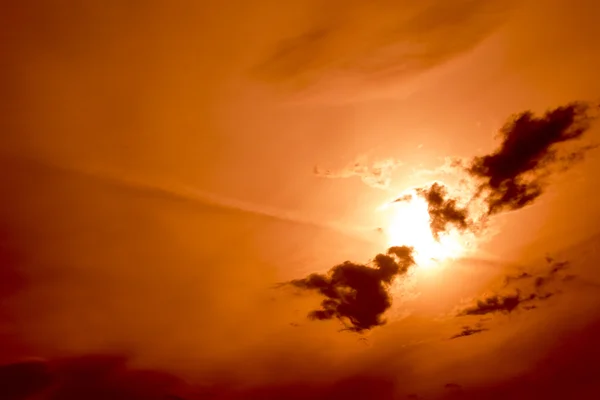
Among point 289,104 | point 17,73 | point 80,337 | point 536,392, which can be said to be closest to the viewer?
point 17,73

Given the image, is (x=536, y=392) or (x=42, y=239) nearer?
(x=42, y=239)

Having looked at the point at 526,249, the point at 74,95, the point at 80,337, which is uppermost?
the point at 74,95

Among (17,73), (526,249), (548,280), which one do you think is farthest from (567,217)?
(17,73)

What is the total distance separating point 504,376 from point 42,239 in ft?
20.0

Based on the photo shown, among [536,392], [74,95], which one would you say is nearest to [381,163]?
[74,95]

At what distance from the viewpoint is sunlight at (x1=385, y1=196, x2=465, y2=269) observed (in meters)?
4.48

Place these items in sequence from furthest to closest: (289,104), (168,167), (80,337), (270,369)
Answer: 1. (270,369)
2. (80,337)
3. (168,167)
4. (289,104)

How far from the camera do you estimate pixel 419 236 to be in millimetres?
4691

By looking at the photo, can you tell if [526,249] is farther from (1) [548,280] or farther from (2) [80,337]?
(2) [80,337]

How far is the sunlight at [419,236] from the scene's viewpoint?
4.48m

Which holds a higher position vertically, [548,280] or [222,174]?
[222,174]

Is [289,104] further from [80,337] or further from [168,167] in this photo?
[80,337]

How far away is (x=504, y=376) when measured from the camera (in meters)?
6.52

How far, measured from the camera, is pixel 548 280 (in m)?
5.38
